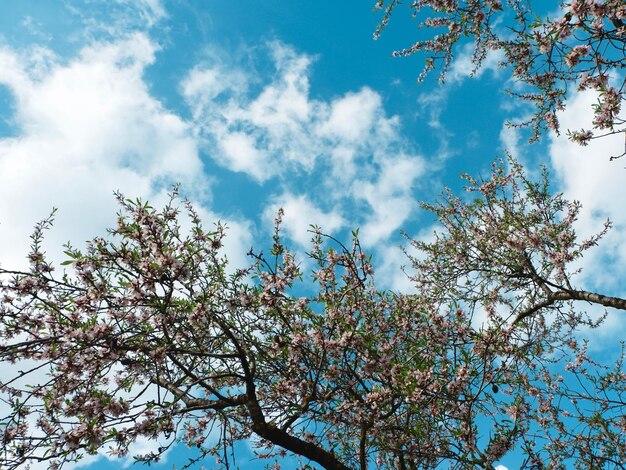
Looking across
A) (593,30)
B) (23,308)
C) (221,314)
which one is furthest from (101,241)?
(593,30)

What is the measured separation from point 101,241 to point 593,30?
562cm

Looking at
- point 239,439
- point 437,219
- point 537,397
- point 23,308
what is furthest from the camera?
point 437,219

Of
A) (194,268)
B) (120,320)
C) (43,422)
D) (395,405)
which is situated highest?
(194,268)

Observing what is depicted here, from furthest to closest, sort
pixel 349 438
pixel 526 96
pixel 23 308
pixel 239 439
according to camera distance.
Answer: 1. pixel 349 438
2. pixel 239 439
3. pixel 526 96
4. pixel 23 308

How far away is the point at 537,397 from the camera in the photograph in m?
8.97

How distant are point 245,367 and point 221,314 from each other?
773 mm

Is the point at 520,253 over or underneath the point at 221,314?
over

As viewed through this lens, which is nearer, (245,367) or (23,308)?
(23,308)

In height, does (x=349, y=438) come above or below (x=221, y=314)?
below

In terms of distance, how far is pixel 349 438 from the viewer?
7988mm

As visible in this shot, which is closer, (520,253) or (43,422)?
(43,422)

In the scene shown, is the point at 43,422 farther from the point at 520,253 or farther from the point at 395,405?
the point at 520,253

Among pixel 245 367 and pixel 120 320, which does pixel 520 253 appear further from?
pixel 120 320

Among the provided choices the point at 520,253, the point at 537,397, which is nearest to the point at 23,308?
the point at 520,253
